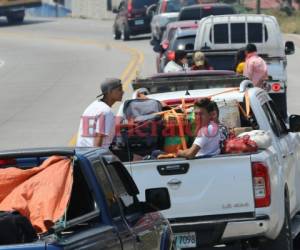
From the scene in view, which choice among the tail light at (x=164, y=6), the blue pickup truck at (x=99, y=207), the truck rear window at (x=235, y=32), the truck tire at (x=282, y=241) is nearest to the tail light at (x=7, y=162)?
the blue pickup truck at (x=99, y=207)

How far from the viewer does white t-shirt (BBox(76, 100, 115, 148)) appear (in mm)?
11516

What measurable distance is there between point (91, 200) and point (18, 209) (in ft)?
2.19

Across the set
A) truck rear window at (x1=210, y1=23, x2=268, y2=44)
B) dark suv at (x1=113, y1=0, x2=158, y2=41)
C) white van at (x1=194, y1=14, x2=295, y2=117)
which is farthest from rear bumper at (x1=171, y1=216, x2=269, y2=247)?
dark suv at (x1=113, y1=0, x2=158, y2=41)

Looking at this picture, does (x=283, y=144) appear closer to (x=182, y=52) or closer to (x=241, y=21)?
(x=182, y=52)

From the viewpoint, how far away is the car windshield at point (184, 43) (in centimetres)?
2573

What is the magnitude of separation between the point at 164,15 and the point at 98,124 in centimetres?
2920

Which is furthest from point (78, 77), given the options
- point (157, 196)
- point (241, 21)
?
point (157, 196)

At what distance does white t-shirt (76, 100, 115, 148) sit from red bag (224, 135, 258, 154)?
134 centimetres

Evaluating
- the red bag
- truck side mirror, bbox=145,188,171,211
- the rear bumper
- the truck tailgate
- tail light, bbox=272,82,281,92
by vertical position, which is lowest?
tail light, bbox=272,82,281,92

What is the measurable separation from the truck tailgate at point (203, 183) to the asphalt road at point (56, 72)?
11.0 m

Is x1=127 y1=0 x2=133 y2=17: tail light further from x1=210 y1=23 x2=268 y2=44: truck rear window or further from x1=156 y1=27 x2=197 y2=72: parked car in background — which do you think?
x1=210 y1=23 x2=268 y2=44: truck rear window

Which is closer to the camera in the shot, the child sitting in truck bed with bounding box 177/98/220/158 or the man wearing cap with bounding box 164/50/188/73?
the child sitting in truck bed with bounding box 177/98/220/158

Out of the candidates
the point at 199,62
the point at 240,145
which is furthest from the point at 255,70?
the point at 240,145

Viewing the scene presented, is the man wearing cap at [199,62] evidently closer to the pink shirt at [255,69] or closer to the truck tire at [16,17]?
the pink shirt at [255,69]
